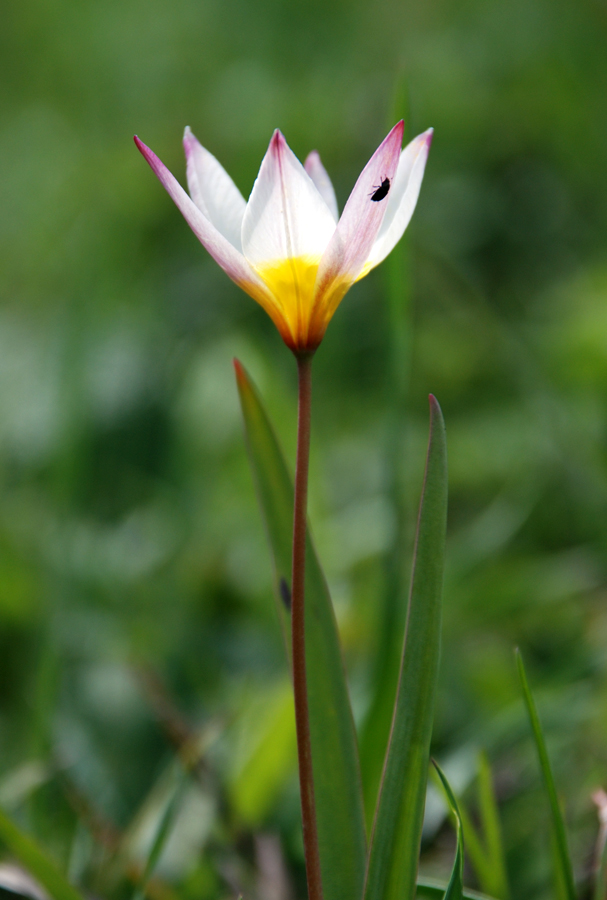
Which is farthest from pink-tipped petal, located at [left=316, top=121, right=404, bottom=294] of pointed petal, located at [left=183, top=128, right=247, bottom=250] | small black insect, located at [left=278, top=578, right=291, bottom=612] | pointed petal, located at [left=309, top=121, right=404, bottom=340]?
small black insect, located at [left=278, top=578, right=291, bottom=612]

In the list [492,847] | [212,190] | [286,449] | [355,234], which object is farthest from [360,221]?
[286,449]

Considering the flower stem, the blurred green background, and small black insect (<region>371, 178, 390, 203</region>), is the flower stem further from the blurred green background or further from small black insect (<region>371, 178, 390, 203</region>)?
the blurred green background

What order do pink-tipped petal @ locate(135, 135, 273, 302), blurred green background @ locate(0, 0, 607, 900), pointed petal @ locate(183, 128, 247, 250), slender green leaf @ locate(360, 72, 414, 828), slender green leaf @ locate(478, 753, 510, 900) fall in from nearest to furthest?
pink-tipped petal @ locate(135, 135, 273, 302) < pointed petal @ locate(183, 128, 247, 250) < slender green leaf @ locate(478, 753, 510, 900) < slender green leaf @ locate(360, 72, 414, 828) < blurred green background @ locate(0, 0, 607, 900)

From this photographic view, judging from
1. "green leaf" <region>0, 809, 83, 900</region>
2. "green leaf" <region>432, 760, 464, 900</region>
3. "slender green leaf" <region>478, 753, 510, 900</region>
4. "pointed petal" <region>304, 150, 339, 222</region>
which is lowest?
"slender green leaf" <region>478, 753, 510, 900</region>

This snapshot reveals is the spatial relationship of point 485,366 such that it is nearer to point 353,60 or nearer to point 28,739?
point 28,739

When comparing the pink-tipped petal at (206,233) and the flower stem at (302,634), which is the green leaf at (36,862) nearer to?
the flower stem at (302,634)

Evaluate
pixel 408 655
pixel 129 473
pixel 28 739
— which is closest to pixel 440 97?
pixel 129 473
